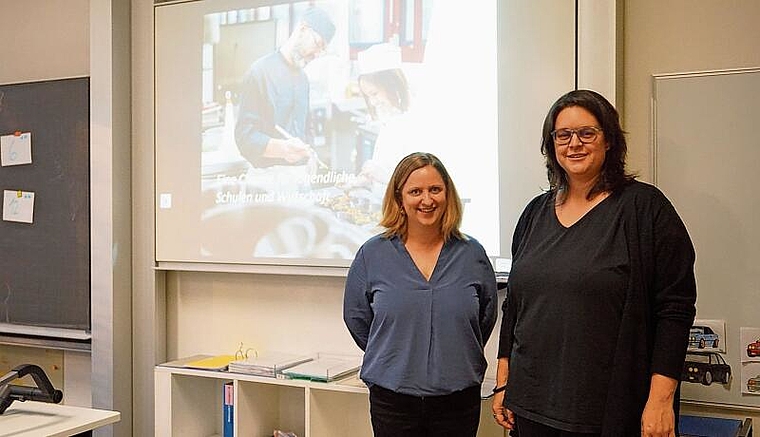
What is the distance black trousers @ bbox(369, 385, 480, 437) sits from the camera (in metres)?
2.72

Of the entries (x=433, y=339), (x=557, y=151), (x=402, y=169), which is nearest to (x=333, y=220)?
(x=402, y=169)

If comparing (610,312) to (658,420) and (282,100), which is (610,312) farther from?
(282,100)

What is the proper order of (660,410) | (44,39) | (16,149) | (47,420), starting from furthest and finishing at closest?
(44,39) < (16,149) < (47,420) < (660,410)

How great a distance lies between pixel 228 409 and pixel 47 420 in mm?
1141

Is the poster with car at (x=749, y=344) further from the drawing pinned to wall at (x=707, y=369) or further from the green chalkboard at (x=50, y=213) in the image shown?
the green chalkboard at (x=50, y=213)

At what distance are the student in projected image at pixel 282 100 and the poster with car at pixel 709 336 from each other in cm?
169

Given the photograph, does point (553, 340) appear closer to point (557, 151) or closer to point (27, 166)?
point (557, 151)

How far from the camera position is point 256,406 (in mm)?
3760

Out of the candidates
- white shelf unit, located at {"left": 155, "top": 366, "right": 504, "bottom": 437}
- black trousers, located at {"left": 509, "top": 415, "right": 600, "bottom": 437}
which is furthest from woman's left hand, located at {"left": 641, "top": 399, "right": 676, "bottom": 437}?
white shelf unit, located at {"left": 155, "top": 366, "right": 504, "bottom": 437}

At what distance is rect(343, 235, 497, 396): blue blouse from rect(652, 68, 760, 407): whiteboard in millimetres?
843

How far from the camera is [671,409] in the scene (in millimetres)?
2098

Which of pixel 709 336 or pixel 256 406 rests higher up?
pixel 709 336

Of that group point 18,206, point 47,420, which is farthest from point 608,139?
point 18,206

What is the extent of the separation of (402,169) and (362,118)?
75 cm
